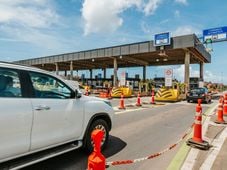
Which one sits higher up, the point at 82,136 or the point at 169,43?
the point at 169,43

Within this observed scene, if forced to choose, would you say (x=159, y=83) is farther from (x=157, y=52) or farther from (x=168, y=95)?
(x=168, y=95)

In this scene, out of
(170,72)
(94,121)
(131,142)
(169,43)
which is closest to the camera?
(94,121)

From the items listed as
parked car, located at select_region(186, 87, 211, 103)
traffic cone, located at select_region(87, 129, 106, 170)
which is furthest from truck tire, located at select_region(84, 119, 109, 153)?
parked car, located at select_region(186, 87, 211, 103)

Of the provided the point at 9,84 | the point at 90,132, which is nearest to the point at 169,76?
the point at 90,132

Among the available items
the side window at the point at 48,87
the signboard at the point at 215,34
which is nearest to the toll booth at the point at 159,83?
the signboard at the point at 215,34

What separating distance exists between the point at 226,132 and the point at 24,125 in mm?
6861

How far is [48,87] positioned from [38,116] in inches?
31.3

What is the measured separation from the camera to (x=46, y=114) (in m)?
4.20

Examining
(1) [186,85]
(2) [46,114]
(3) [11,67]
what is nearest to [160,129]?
(2) [46,114]

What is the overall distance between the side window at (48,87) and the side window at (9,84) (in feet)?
1.00

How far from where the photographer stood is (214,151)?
581 cm

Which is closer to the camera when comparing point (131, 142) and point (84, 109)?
point (84, 109)

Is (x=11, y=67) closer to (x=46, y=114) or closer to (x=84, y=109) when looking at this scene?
(x=46, y=114)

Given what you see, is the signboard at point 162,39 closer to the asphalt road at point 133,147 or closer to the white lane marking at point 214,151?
the asphalt road at point 133,147
